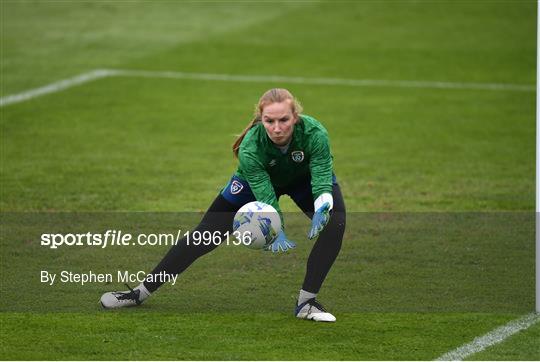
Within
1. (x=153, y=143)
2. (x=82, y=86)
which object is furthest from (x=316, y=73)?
(x=153, y=143)

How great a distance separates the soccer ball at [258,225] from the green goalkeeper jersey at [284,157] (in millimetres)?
85

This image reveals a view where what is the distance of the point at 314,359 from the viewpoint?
753 centimetres

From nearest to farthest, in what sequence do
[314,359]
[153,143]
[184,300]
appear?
[314,359] < [184,300] < [153,143]

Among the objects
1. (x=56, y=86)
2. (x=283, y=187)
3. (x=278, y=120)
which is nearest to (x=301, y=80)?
(x=56, y=86)

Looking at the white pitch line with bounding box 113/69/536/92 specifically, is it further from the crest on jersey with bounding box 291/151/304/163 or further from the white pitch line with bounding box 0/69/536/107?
the crest on jersey with bounding box 291/151/304/163

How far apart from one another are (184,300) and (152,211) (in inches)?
135

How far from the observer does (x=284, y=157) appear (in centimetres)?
823

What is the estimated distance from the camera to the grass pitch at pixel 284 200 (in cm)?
825

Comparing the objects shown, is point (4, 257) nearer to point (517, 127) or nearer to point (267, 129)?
point (267, 129)

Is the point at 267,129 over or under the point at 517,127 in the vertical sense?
over

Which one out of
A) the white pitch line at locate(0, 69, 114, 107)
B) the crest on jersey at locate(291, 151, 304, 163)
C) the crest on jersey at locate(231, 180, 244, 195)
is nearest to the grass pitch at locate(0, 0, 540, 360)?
the white pitch line at locate(0, 69, 114, 107)

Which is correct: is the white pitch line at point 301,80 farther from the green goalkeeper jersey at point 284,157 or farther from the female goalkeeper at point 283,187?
the green goalkeeper jersey at point 284,157

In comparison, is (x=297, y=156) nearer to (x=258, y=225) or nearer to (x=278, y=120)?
(x=278, y=120)

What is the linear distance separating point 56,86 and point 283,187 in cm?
1186
